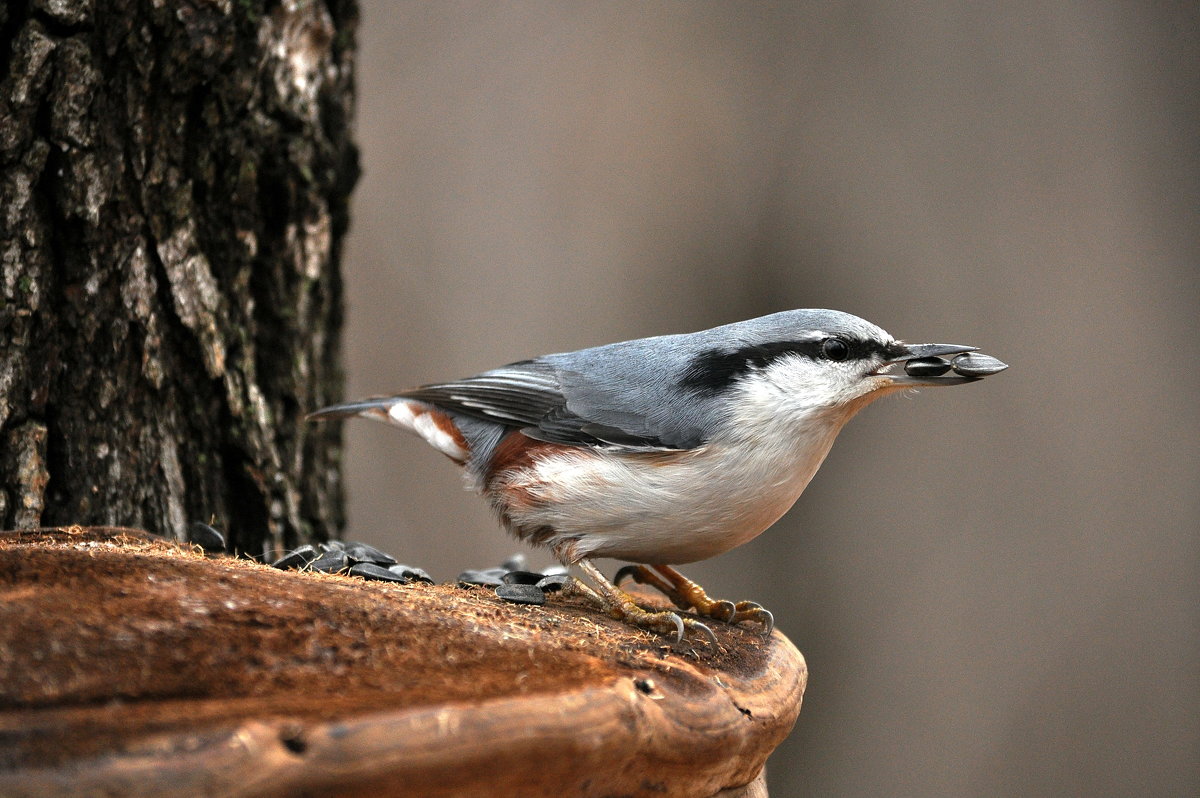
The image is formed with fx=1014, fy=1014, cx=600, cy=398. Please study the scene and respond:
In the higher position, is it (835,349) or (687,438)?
(835,349)

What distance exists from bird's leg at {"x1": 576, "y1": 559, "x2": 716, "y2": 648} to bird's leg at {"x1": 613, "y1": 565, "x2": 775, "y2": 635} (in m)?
0.19

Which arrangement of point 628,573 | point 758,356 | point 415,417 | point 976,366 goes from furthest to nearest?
point 415,417 → point 628,573 → point 758,356 → point 976,366

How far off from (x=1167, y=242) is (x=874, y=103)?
1506mm

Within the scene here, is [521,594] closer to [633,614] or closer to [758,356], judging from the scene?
[633,614]

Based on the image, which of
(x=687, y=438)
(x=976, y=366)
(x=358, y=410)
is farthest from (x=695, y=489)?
(x=358, y=410)

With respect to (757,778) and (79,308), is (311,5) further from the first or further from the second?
(757,778)

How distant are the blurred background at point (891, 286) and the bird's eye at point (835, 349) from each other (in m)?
2.65

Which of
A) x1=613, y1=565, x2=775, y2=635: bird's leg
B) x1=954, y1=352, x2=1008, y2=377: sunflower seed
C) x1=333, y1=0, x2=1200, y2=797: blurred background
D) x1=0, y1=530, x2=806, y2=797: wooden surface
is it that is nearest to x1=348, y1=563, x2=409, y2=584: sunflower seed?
x1=0, y1=530, x2=806, y2=797: wooden surface

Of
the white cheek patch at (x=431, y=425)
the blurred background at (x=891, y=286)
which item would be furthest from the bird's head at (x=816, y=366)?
the blurred background at (x=891, y=286)

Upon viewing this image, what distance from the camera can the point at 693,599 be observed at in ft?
→ 8.23

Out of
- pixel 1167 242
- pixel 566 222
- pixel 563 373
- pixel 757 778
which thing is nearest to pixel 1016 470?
pixel 1167 242

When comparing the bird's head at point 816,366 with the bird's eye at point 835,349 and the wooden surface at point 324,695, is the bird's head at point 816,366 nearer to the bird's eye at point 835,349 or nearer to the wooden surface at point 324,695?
the bird's eye at point 835,349

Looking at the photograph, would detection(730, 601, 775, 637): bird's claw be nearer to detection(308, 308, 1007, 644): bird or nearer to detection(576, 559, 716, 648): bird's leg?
detection(308, 308, 1007, 644): bird

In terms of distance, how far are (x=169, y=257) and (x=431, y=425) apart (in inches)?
30.6
